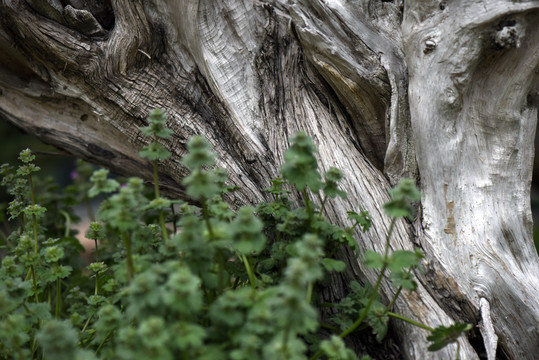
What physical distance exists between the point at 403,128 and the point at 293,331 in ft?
4.98

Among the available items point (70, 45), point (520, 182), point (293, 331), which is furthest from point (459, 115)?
point (70, 45)

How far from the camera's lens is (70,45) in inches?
105

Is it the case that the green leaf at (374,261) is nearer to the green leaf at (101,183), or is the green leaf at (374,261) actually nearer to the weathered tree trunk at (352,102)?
the weathered tree trunk at (352,102)

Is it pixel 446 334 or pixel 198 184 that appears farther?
pixel 446 334

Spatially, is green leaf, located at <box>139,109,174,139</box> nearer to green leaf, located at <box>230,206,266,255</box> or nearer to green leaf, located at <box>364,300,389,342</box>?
green leaf, located at <box>230,206,266,255</box>

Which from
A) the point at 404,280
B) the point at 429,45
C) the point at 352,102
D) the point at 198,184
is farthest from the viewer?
the point at 352,102

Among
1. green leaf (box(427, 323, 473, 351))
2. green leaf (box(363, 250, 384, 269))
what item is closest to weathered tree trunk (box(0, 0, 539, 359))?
green leaf (box(427, 323, 473, 351))

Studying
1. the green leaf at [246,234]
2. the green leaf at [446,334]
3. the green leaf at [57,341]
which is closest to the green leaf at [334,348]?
the green leaf at [246,234]

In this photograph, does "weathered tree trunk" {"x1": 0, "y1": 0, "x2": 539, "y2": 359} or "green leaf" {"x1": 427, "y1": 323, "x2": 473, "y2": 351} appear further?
"weathered tree trunk" {"x1": 0, "y1": 0, "x2": 539, "y2": 359}

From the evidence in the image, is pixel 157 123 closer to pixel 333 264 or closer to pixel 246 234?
pixel 246 234

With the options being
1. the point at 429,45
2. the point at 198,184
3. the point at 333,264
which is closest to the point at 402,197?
the point at 333,264

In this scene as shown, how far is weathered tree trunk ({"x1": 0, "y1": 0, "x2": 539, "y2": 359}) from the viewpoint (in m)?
2.23

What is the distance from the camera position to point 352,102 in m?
2.73

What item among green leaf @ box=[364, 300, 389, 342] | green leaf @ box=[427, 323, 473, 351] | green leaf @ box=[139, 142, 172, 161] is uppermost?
green leaf @ box=[139, 142, 172, 161]
